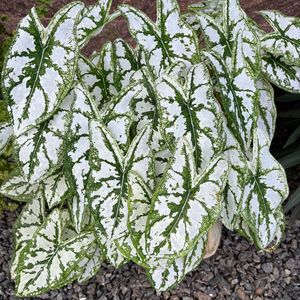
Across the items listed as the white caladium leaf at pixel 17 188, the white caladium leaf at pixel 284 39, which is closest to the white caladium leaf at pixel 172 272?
the white caladium leaf at pixel 17 188

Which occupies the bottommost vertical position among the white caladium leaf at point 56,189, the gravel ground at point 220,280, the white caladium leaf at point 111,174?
the gravel ground at point 220,280

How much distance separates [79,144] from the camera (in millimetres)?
1659

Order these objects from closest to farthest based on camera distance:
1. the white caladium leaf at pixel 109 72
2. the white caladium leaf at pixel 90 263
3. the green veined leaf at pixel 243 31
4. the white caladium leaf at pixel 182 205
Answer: the white caladium leaf at pixel 182 205 < the green veined leaf at pixel 243 31 < the white caladium leaf at pixel 109 72 < the white caladium leaf at pixel 90 263

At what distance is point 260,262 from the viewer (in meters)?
2.24

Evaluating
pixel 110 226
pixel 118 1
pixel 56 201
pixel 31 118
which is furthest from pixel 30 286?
pixel 118 1

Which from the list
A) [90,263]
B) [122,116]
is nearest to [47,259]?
[90,263]

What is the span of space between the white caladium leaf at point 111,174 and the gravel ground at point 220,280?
2.00 feet

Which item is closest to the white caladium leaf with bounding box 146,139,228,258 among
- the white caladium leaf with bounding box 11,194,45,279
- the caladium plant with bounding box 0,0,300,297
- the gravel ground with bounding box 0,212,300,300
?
the caladium plant with bounding box 0,0,300,297

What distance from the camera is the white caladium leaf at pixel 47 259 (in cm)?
183

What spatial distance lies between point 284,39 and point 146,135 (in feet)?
1.90

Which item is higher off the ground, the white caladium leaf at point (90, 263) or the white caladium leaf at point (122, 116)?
the white caladium leaf at point (122, 116)

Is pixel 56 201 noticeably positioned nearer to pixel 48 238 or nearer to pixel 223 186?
pixel 48 238

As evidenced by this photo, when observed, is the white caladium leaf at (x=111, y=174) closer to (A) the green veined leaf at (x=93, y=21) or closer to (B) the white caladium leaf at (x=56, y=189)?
(B) the white caladium leaf at (x=56, y=189)

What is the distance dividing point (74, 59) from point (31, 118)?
0.68ft
